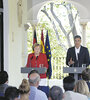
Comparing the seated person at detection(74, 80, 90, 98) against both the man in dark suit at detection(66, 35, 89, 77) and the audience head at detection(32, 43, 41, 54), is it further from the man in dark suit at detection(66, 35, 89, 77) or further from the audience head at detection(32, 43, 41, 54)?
the man in dark suit at detection(66, 35, 89, 77)

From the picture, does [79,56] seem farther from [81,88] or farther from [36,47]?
[81,88]

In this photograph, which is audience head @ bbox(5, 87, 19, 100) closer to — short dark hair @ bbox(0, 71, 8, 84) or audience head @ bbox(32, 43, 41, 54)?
short dark hair @ bbox(0, 71, 8, 84)

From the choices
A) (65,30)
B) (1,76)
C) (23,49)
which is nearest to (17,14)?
(23,49)

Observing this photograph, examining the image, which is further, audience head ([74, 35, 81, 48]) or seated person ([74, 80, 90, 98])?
audience head ([74, 35, 81, 48])

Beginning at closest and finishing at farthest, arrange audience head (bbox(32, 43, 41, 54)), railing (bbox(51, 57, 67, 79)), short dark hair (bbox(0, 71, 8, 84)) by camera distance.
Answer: short dark hair (bbox(0, 71, 8, 84)) → audience head (bbox(32, 43, 41, 54)) → railing (bbox(51, 57, 67, 79))

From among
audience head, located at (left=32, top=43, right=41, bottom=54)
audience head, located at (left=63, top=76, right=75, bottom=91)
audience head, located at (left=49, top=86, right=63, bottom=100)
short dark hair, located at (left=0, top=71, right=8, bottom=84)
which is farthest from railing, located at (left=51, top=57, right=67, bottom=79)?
audience head, located at (left=49, top=86, right=63, bottom=100)

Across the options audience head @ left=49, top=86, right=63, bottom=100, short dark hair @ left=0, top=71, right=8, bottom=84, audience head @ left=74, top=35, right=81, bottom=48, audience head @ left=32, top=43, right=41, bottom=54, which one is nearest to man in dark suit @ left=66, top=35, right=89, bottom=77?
audience head @ left=74, top=35, right=81, bottom=48

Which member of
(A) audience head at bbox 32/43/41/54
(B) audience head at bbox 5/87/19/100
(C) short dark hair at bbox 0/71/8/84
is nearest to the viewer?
(B) audience head at bbox 5/87/19/100

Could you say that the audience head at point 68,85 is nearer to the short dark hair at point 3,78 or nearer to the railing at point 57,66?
the short dark hair at point 3,78

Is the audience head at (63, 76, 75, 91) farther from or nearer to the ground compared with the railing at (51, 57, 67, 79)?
nearer to the ground

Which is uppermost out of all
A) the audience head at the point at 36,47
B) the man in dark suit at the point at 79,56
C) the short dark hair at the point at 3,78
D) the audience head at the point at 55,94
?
the audience head at the point at 36,47

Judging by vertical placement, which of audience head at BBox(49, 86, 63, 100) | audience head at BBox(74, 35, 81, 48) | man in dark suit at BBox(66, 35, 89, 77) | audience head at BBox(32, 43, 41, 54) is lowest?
audience head at BBox(49, 86, 63, 100)

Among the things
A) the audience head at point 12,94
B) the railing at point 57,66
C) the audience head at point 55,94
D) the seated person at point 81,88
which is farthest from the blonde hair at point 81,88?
the railing at point 57,66

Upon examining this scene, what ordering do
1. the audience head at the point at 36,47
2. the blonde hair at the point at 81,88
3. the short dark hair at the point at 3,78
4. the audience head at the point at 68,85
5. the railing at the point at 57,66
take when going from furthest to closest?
the railing at the point at 57,66 < the audience head at the point at 36,47 < the short dark hair at the point at 3,78 < the audience head at the point at 68,85 < the blonde hair at the point at 81,88
